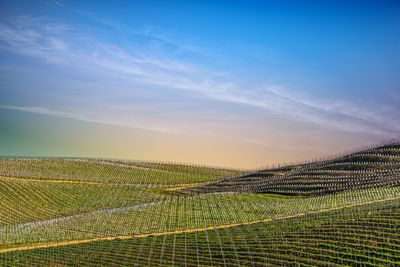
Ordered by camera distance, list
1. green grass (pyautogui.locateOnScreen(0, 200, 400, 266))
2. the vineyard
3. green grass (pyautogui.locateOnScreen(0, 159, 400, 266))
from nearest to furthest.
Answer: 1. green grass (pyautogui.locateOnScreen(0, 200, 400, 266))
2. green grass (pyautogui.locateOnScreen(0, 159, 400, 266))
3. the vineyard

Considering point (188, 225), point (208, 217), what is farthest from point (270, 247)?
point (208, 217)

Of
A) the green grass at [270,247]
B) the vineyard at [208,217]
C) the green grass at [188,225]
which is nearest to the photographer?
the green grass at [270,247]

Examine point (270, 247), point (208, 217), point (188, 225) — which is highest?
point (270, 247)

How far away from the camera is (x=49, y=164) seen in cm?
8894

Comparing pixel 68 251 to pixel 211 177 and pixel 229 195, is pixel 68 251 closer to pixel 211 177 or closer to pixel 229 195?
pixel 229 195

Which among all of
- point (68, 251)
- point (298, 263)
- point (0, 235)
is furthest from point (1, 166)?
point (298, 263)

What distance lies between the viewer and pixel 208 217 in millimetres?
43281

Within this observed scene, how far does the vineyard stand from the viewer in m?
26.4

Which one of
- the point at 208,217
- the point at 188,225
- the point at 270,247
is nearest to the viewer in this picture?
the point at 270,247

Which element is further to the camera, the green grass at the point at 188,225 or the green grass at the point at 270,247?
the green grass at the point at 188,225

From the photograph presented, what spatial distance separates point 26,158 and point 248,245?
7652cm

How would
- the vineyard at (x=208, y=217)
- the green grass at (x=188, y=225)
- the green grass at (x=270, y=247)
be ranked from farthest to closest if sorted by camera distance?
the vineyard at (x=208, y=217)
the green grass at (x=188, y=225)
the green grass at (x=270, y=247)

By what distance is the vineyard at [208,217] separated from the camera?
86.6 ft

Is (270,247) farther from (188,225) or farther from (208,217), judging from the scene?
(208,217)
